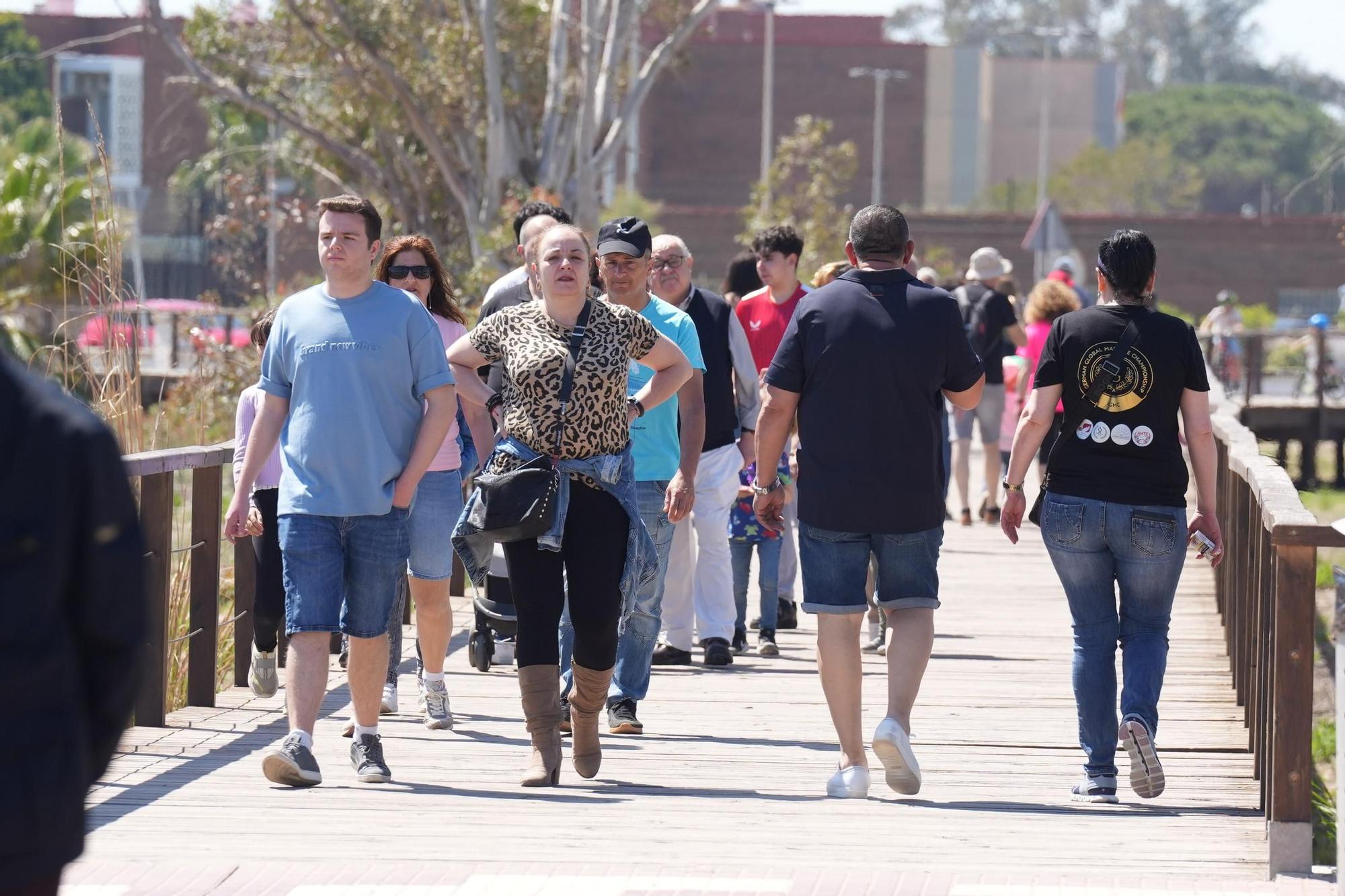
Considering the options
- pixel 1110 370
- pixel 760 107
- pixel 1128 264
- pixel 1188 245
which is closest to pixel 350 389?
pixel 1110 370

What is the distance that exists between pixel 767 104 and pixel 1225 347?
98.9 feet

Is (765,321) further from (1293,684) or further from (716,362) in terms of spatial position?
(1293,684)

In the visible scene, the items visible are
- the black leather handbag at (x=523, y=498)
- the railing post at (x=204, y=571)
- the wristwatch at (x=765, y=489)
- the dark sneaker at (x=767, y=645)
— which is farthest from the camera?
the dark sneaker at (x=767, y=645)

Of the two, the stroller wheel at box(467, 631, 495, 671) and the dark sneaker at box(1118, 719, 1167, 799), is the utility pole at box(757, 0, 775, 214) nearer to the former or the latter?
the stroller wheel at box(467, 631, 495, 671)

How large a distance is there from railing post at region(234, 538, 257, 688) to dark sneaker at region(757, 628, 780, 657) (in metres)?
2.48

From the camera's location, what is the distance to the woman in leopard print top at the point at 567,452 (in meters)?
6.44

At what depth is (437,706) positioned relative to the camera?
7.86 metres

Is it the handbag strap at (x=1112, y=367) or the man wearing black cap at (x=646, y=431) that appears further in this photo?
the man wearing black cap at (x=646, y=431)

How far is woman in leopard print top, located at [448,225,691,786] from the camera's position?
6.44 m

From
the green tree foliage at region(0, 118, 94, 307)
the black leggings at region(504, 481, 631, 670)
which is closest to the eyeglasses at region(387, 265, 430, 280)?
the black leggings at region(504, 481, 631, 670)

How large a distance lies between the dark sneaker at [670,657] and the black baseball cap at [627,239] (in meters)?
2.53

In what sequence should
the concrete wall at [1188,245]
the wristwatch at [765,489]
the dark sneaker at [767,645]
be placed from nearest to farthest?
1. the wristwatch at [765,489]
2. the dark sneaker at [767,645]
3. the concrete wall at [1188,245]

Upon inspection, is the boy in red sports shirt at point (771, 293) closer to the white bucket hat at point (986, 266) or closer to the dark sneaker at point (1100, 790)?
the dark sneaker at point (1100, 790)

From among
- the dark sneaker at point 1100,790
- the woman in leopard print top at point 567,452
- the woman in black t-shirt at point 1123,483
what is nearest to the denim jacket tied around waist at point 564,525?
the woman in leopard print top at point 567,452
